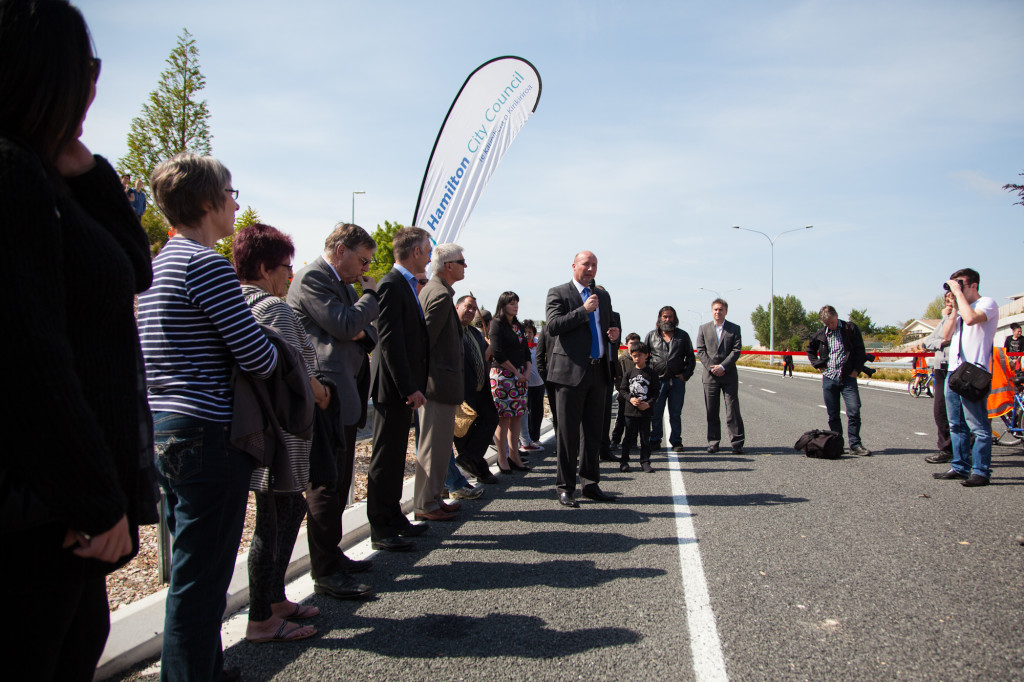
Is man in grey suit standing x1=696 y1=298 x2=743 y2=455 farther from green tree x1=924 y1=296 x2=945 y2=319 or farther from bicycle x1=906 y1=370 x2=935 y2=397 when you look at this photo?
green tree x1=924 y1=296 x2=945 y2=319

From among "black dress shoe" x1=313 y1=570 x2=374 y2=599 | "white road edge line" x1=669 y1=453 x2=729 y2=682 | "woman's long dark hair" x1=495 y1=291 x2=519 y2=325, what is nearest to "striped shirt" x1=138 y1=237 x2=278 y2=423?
"black dress shoe" x1=313 y1=570 x2=374 y2=599

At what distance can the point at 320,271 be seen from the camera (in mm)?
3773

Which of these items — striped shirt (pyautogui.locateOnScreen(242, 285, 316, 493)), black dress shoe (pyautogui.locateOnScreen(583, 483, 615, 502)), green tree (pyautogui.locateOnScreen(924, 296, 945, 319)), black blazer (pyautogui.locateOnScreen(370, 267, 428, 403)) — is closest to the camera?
striped shirt (pyautogui.locateOnScreen(242, 285, 316, 493))

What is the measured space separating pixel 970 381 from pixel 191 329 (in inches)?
272

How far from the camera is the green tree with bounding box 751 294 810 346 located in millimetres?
125494

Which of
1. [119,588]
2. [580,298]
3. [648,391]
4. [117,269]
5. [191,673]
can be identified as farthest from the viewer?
[648,391]

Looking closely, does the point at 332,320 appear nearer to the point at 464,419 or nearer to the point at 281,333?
the point at 281,333

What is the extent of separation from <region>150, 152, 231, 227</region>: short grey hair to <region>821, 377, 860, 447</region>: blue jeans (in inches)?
321

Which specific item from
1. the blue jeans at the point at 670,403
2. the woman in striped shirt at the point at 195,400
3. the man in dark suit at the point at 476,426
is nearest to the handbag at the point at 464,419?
the man in dark suit at the point at 476,426

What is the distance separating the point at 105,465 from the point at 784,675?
8.62 ft

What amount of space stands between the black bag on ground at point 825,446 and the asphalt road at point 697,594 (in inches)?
64.1

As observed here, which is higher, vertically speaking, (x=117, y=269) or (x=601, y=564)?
(x=117, y=269)

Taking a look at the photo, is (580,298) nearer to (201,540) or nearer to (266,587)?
(266,587)

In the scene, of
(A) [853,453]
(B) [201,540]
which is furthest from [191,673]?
(A) [853,453]
